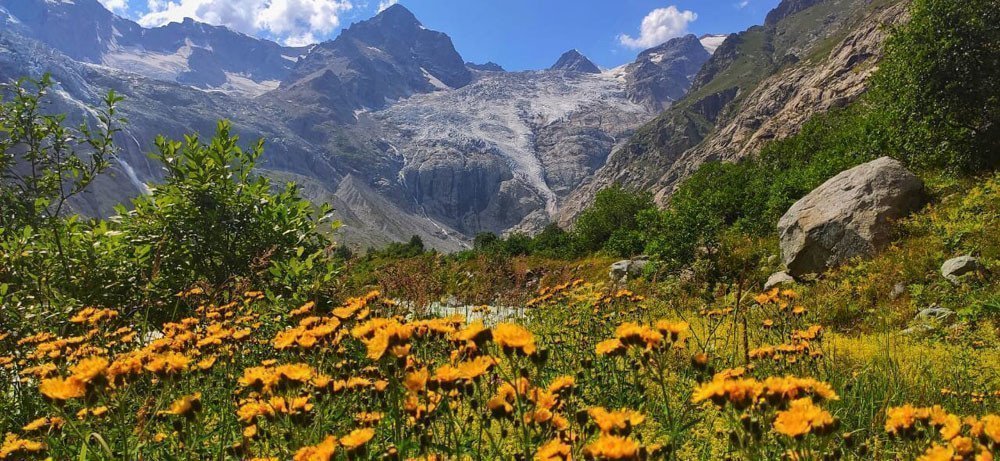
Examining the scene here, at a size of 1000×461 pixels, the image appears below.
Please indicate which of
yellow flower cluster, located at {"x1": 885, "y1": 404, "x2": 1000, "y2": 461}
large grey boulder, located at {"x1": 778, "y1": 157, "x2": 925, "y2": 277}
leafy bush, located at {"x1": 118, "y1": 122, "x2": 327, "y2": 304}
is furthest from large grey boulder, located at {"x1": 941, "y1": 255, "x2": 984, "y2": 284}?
leafy bush, located at {"x1": 118, "y1": 122, "x2": 327, "y2": 304}

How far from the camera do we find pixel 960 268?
7301mm

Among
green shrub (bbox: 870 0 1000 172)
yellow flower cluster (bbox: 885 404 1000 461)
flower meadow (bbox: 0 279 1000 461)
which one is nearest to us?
yellow flower cluster (bbox: 885 404 1000 461)

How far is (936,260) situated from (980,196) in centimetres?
191

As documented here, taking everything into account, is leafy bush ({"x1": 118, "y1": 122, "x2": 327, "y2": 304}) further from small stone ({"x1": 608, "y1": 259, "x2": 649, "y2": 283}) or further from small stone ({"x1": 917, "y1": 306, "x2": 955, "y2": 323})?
small stone ({"x1": 608, "y1": 259, "x2": 649, "y2": 283})

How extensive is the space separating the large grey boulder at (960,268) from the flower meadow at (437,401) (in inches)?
132

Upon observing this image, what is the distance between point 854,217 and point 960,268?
8.30 feet

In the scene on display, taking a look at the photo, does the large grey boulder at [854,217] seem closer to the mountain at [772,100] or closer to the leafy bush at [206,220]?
the mountain at [772,100]

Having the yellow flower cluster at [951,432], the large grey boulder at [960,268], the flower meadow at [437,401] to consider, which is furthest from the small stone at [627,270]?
the yellow flower cluster at [951,432]

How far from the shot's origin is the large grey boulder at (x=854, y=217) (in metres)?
9.47

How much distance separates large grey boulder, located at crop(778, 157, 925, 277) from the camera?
9.47m

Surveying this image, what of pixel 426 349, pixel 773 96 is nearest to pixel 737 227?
pixel 426 349

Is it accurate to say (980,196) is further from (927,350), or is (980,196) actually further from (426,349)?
(426,349)

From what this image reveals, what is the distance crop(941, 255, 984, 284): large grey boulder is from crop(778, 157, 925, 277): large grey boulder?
1851 millimetres

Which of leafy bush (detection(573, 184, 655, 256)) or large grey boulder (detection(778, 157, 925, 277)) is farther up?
leafy bush (detection(573, 184, 655, 256))
